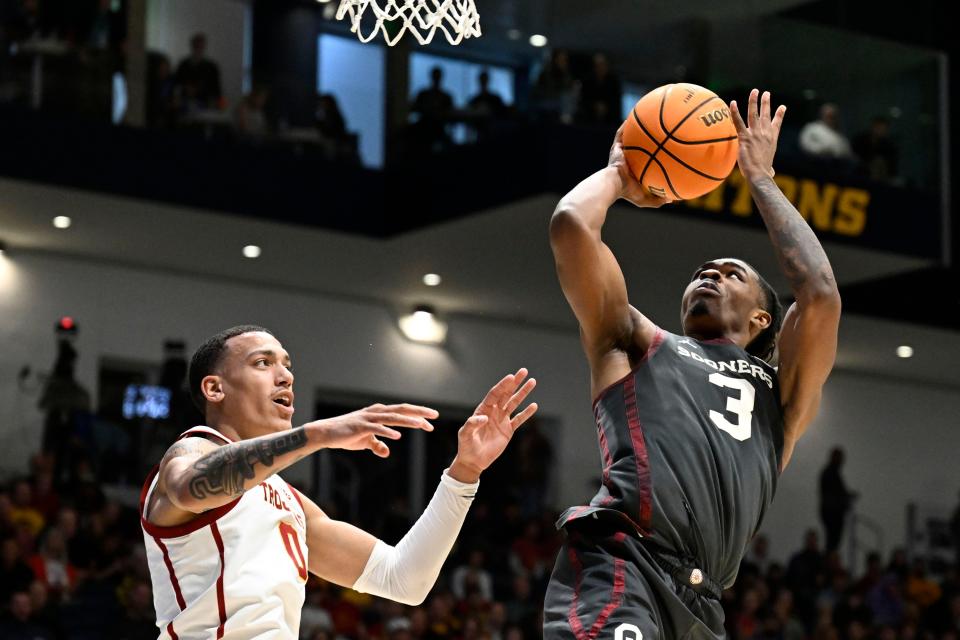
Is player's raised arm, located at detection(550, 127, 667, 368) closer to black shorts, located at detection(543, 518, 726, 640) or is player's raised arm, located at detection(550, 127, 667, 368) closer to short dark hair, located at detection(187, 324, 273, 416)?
black shorts, located at detection(543, 518, 726, 640)

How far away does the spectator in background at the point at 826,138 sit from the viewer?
18359 millimetres

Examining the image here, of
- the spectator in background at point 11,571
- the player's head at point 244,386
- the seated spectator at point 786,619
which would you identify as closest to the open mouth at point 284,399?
the player's head at point 244,386

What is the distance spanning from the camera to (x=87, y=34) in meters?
16.9

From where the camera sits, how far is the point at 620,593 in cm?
494

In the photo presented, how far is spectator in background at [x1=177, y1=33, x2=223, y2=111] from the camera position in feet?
56.6

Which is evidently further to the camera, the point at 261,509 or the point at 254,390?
the point at 254,390

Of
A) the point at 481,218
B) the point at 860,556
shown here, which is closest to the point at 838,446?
the point at 860,556

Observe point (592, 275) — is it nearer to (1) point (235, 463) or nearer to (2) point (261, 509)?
(1) point (235, 463)

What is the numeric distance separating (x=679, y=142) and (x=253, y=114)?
498 inches

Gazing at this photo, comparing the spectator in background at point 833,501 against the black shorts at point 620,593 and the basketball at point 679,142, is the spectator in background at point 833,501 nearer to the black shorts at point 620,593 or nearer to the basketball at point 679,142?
the basketball at point 679,142

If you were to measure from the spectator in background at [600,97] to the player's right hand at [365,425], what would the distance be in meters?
12.8

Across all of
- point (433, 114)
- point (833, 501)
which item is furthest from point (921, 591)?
point (433, 114)

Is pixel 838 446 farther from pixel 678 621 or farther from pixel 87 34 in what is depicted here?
pixel 678 621

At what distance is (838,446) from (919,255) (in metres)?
5.81
